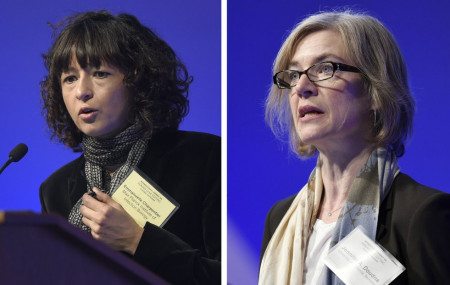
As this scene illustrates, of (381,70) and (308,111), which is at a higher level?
(381,70)

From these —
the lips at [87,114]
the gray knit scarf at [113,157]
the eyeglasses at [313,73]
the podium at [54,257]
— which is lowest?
the podium at [54,257]

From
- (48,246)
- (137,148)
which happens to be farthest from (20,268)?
(137,148)

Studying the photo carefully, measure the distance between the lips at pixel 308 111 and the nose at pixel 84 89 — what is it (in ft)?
3.38

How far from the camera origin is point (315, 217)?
2.16 metres

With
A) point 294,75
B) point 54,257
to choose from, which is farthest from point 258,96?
point 54,257

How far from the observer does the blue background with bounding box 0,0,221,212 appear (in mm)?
2664

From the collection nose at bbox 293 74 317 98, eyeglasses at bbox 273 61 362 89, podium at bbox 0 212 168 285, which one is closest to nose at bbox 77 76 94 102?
eyeglasses at bbox 273 61 362 89

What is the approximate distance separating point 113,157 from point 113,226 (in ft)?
1.04

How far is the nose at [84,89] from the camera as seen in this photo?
8.57ft

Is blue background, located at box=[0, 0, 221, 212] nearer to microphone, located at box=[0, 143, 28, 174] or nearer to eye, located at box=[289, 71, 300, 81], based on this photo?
microphone, located at box=[0, 143, 28, 174]

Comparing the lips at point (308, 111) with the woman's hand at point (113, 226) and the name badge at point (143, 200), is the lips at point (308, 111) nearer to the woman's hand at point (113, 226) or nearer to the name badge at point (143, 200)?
the name badge at point (143, 200)

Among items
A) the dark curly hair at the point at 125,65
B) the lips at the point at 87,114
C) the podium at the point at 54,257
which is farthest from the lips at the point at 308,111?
the podium at the point at 54,257

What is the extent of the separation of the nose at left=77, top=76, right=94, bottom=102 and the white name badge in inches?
52.9

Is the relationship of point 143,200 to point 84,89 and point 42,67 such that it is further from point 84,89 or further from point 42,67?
point 42,67
